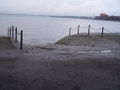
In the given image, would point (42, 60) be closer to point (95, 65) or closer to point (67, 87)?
point (95, 65)

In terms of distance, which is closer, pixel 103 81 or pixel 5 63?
pixel 103 81

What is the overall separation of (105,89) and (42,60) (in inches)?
142

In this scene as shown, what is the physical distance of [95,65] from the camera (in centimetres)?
735

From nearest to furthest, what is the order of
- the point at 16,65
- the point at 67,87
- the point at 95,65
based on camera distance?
1. the point at 67,87
2. the point at 16,65
3. the point at 95,65

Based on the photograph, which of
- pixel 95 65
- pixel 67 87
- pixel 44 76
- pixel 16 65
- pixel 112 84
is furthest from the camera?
pixel 95 65

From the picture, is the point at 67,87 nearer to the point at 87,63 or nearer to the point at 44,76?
the point at 44,76

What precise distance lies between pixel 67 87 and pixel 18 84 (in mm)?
1458

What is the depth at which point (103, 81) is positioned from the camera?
555 cm

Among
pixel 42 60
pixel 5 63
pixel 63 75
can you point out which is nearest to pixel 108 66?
pixel 63 75

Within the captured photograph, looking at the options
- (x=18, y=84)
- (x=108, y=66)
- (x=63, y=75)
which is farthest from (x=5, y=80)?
(x=108, y=66)

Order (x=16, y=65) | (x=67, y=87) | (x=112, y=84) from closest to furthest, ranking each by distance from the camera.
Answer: (x=67, y=87), (x=112, y=84), (x=16, y=65)


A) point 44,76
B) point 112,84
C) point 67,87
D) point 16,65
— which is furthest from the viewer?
point 16,65

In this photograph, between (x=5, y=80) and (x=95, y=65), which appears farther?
(x=95, y=65)

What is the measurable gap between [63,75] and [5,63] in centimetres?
272
